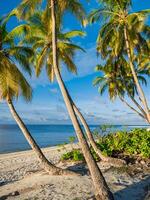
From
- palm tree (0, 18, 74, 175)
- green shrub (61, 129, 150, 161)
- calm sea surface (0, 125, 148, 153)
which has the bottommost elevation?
calm sea surface (0, 125, 148, 153)

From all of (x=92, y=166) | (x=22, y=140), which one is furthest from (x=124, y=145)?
(x=22, y=140)

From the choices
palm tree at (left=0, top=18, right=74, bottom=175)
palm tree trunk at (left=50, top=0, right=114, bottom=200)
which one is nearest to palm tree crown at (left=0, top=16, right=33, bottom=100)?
palm tree at (left=0, top=18, right=74, bottom=175)

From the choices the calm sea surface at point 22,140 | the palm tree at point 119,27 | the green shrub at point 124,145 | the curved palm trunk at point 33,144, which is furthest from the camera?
the calm sea surface at point 22,140

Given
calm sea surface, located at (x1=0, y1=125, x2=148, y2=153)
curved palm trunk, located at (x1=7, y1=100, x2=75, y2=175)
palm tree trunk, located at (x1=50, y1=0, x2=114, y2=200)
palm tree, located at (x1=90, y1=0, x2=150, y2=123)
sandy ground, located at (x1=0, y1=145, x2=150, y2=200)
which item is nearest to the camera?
palm tree trunk, located at (x1=50, y1=0, x2=114, y2=200)

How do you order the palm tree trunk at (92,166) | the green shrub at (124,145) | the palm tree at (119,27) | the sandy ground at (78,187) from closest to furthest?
1. the palm tree trunk at (92,166)
2. the sandy ground at (78,187)
3. the green shrub at (124,145)
4. the palm tree at (119,27)

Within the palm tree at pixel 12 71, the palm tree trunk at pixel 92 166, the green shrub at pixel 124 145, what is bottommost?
the green shrub at pixel 124 145

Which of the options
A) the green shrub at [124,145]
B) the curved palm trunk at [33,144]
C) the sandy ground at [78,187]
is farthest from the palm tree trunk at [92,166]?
the green shrub at [124,145]

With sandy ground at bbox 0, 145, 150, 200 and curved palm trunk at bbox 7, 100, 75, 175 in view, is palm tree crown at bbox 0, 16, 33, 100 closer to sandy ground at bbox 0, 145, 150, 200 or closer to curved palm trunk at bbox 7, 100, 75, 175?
curved palm trunk at bbox 7, 100, 75, 175

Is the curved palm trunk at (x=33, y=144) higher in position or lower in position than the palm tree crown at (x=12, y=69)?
lower

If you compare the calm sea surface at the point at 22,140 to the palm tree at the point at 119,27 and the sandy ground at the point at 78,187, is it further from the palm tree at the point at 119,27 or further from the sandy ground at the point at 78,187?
the sandy ground at the point at 78,187

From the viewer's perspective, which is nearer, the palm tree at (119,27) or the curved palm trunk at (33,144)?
the curved palm trunk at (33,144)

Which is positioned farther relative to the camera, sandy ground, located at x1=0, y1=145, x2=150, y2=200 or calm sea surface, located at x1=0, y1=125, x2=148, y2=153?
calm sea surface, located at x1=0, y1=125, x2=148, y2=153

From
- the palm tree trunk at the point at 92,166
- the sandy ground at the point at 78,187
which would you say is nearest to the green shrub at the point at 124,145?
the sandy ground at the point at 78,187

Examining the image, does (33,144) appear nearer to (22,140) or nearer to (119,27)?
(119,27)
